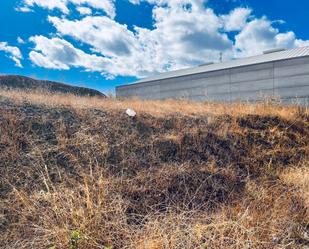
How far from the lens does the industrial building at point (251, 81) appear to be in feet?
57.6

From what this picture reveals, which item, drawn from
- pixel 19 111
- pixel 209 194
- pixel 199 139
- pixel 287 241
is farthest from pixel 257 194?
pixel 19 111

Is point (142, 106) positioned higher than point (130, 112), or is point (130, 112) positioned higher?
point (142, 106)

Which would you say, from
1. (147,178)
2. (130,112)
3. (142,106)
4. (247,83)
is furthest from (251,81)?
(147,178)

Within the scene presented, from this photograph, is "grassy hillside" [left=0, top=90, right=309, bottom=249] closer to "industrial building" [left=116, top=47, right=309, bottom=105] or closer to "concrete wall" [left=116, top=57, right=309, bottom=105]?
"concrete wall" [left=116, top=57, right=309, bottom=105]

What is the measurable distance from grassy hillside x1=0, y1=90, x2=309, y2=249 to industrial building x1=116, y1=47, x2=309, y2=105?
9921mm

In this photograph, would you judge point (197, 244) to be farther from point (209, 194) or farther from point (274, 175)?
point (274, 175)

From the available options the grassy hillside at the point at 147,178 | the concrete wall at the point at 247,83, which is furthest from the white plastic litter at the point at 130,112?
the concrete wall at the point at 247,83

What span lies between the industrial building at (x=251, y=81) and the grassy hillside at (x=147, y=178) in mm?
9921

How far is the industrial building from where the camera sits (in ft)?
57.6

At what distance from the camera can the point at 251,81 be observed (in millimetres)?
19938

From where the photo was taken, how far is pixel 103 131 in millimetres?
4699

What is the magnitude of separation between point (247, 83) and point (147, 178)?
1824cm

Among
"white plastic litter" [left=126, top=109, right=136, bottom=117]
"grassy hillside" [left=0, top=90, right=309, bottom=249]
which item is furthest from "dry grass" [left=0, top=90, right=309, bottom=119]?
"white plastic litter" [left=126, top=109, right=136, bottom=117]

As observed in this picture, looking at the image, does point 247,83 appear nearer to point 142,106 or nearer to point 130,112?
point 142,106
